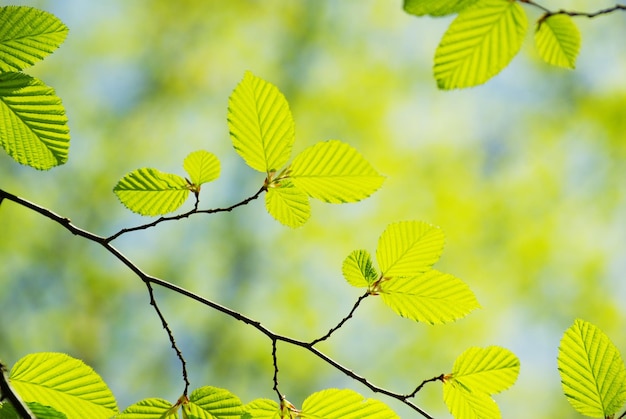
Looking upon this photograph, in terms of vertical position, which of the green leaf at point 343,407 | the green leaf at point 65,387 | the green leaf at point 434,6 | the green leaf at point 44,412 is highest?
the green leaf at point 434,6

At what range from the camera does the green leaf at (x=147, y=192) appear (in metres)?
0.61

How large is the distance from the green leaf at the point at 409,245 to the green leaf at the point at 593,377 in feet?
0.50

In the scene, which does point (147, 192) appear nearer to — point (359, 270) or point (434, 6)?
point (359, 270)

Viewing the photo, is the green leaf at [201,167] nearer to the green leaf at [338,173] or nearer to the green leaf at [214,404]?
the green leaf at [338,173]

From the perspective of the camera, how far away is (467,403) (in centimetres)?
61

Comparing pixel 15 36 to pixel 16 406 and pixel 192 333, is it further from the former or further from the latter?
pixel 192 333

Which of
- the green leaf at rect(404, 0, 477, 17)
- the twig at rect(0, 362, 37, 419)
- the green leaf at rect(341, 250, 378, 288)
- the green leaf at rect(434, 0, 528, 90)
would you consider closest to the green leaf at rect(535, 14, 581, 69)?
the green leaf at rect(434, 0, 528, 90)

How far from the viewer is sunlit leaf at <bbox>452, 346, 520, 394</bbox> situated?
24.5 inches

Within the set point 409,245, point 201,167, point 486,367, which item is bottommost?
point 486,367

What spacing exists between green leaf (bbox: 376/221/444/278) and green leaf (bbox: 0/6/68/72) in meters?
0.37

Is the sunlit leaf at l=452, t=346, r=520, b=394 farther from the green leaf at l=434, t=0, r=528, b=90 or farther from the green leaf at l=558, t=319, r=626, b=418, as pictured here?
the green leaf at l=434, t=0, r=528, b=90

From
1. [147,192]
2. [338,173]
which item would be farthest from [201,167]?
[338,173]

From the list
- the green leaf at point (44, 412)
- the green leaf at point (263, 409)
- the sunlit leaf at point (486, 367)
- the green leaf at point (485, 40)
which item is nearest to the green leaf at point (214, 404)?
the green leaf at point (263, 409)

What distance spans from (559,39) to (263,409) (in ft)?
1.54
